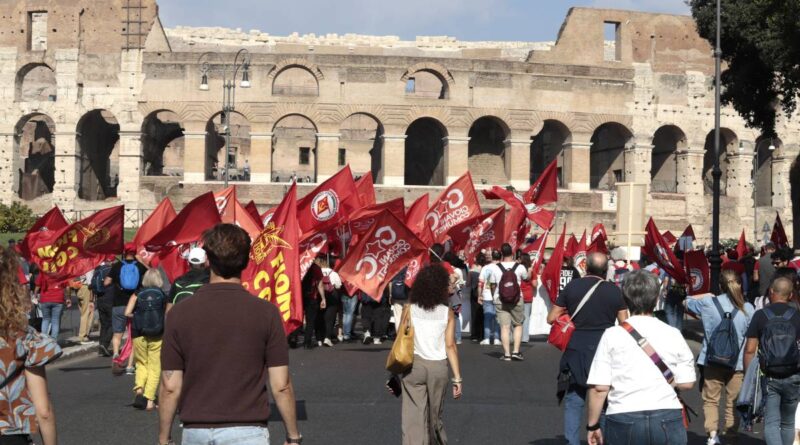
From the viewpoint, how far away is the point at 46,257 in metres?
15.9

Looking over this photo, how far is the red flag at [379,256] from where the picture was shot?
1483cm

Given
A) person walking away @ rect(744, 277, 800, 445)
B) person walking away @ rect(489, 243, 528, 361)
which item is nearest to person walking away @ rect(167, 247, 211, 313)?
person walking away @ rect(744, 277, 800, 445)

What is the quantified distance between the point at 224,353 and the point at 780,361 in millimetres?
4475

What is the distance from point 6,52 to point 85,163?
5027 mm

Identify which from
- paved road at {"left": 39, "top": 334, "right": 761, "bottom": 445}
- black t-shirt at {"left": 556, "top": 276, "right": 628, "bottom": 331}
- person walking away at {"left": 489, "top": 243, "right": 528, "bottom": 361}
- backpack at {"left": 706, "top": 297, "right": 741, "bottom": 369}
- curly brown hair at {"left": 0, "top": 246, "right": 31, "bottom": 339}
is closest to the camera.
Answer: curly brown hair at {"left": 0, "top": 246, "right": 31, "bottom": 339}

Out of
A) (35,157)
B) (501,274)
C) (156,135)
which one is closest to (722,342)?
(501,274)

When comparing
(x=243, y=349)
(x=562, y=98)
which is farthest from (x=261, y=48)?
(x=243, y=349)

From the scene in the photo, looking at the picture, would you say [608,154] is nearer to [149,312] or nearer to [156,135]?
[156,135]

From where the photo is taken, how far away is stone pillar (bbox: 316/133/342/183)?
41.4 meters

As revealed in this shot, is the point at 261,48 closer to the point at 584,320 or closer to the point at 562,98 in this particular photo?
the point at 562,98

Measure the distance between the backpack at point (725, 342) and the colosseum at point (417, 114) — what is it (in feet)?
104

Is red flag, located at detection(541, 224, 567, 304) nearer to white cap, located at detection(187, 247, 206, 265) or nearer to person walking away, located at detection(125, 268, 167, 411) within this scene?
person walking away, located at detection(125, 268, 167, 411)

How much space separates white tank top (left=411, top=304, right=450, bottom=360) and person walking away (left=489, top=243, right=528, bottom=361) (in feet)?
25.3

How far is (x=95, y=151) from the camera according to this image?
45.6m
